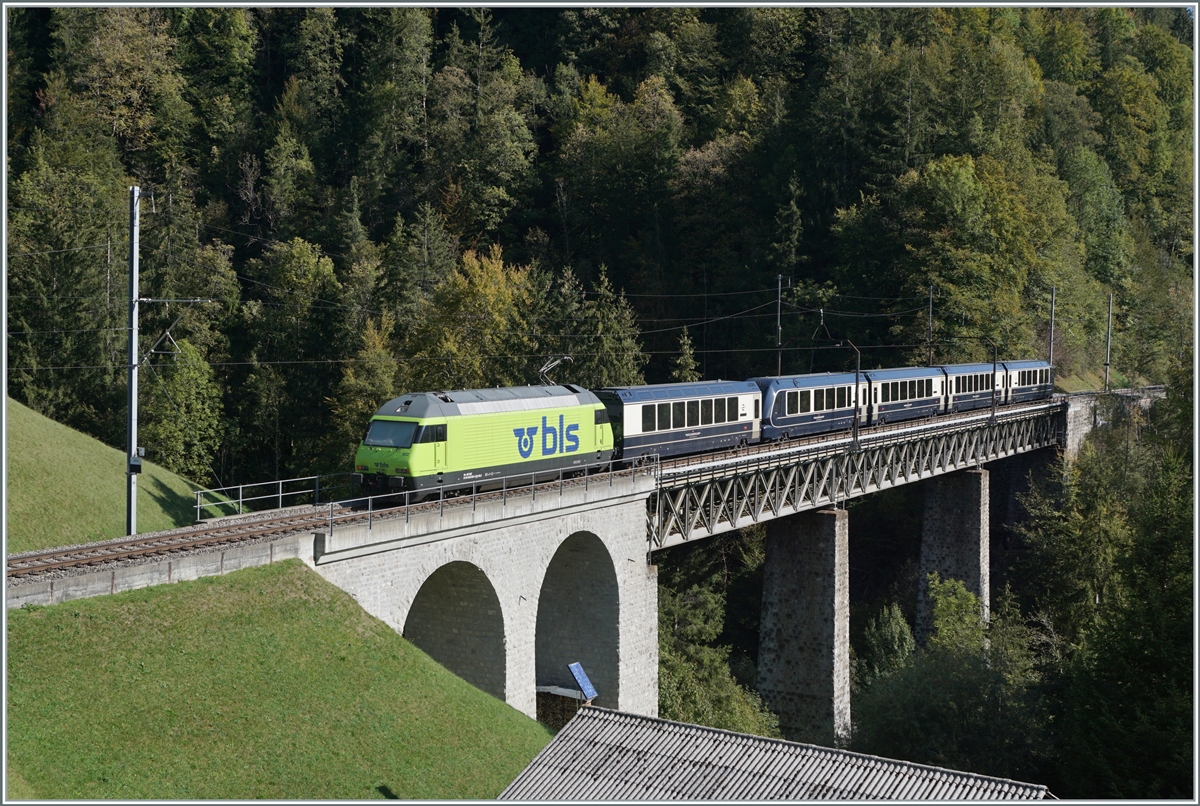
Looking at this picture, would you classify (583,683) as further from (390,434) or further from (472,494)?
(390,434)

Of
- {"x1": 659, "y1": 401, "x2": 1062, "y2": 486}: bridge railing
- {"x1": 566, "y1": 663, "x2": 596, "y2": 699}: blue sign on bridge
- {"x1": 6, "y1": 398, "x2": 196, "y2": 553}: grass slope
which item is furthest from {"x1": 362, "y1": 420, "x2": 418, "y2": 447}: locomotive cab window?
{"x1": 6, "y1": 398, "x2": 196, "y2": 553}: grass slope

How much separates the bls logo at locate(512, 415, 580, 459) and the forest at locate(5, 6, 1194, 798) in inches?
504

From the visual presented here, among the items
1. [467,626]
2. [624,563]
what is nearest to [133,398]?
[467,626]

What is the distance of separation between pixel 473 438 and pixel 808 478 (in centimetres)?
1665

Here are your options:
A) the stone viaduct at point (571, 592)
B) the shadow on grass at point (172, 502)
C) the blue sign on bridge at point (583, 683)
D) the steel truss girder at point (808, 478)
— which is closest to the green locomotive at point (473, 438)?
the stone viaduct at point (571, 592)

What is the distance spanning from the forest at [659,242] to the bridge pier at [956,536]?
2.83 m

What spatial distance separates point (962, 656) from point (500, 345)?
32058mm

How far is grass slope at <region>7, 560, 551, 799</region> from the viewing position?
703 inches

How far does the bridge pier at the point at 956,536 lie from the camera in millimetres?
53875

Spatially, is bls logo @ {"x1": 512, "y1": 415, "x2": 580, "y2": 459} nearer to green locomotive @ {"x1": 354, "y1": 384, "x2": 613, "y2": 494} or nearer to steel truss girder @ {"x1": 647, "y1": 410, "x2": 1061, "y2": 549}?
green locomotive @ {"x1": 354, "y1": 384, "x2": 613, "y2": 494}

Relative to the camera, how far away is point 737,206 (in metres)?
83.3

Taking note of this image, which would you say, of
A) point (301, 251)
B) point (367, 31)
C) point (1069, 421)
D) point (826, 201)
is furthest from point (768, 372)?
point (367, 31)

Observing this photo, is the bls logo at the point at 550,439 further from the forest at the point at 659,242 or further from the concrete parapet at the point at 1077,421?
the concrete parapet at the point at 1077,421

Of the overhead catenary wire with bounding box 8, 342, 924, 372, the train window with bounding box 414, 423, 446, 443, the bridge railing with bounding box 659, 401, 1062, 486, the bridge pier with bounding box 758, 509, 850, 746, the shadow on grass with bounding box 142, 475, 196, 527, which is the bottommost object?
the bridge pier with bounding box 758, 509, 850, 746
